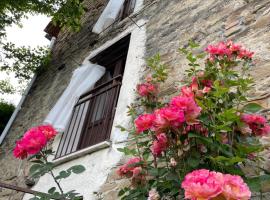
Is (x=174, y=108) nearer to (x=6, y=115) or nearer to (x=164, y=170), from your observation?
(x=164, y=170)

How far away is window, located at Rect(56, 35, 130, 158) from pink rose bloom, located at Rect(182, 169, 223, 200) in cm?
233

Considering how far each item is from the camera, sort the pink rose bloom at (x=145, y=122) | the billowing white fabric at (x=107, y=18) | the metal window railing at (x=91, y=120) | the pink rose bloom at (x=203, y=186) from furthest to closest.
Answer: the billowing white fabric at (x=107, y=18)
the metal window railing at (x=91, y=120)
the pink rose bloom at (x=145, y=122)
the pink rose bloom at (x=203, y=186)

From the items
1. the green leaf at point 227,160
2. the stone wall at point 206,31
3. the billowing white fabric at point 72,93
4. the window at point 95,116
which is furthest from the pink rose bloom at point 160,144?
the billowing white fabric at point 72,93

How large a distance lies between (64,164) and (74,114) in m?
1.00

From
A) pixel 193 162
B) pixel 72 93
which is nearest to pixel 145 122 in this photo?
pixel 193 162

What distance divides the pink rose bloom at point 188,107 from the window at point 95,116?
1946mm

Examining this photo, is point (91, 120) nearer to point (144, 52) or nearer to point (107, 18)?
point (144, 52)

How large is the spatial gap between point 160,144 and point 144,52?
2245mm

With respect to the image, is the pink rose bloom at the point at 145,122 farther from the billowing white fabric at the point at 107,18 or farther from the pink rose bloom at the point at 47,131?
the billowing white fabric at the point at 107,18

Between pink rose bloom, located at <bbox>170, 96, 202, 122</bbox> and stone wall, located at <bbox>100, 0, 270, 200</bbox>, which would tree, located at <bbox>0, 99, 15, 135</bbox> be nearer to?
stone wall, located at <bbox>100, 0, 270, 200</bbox>

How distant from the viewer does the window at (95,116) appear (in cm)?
369

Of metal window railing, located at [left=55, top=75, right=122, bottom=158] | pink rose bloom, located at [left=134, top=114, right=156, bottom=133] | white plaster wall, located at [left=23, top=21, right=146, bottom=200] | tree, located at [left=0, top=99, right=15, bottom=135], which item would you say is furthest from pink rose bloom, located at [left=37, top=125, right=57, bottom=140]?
tree, located at [left=0, top=99, right=15, bottom=135]

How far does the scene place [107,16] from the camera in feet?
15.7

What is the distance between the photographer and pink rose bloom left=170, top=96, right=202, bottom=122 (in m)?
1.41
